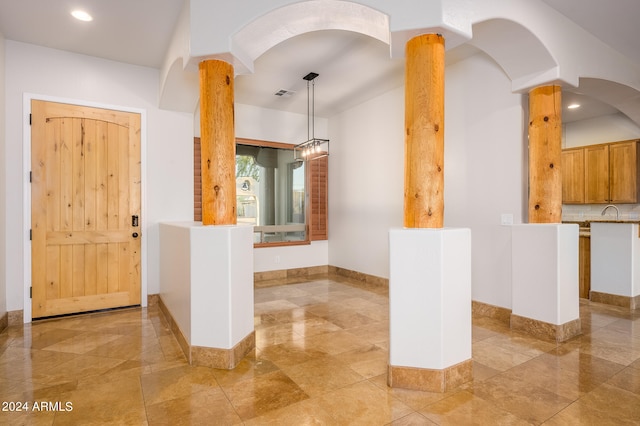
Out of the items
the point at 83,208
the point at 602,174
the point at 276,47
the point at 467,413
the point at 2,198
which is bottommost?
the point at 467,413

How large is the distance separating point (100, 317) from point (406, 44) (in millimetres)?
4187

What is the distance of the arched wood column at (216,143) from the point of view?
109 inches

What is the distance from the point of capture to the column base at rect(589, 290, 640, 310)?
4219 millimetres

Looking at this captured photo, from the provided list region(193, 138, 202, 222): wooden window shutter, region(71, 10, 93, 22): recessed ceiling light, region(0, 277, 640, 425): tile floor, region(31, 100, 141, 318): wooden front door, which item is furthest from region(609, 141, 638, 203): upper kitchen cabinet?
region(71, 10, 93, 22): recessed ceiling light

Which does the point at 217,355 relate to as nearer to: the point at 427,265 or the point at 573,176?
the point at 427,265

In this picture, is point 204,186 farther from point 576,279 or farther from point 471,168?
point 576,279

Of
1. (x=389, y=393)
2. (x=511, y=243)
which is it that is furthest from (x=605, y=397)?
(x=511, y=243)

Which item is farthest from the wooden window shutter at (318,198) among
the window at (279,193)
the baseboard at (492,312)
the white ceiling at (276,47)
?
the baseboard at (492,312)

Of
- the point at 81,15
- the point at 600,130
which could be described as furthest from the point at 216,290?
the point at 600,130

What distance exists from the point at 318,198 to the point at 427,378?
463 cm

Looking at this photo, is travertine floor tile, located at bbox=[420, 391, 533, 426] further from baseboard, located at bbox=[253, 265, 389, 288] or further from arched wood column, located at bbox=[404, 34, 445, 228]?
baseboard, located at bbox=[253, 265, 389, 288]

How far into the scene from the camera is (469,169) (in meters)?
4.12

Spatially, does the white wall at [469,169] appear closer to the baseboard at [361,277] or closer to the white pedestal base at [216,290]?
the baseboard at [361,277]

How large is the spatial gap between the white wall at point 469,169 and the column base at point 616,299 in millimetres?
1797
